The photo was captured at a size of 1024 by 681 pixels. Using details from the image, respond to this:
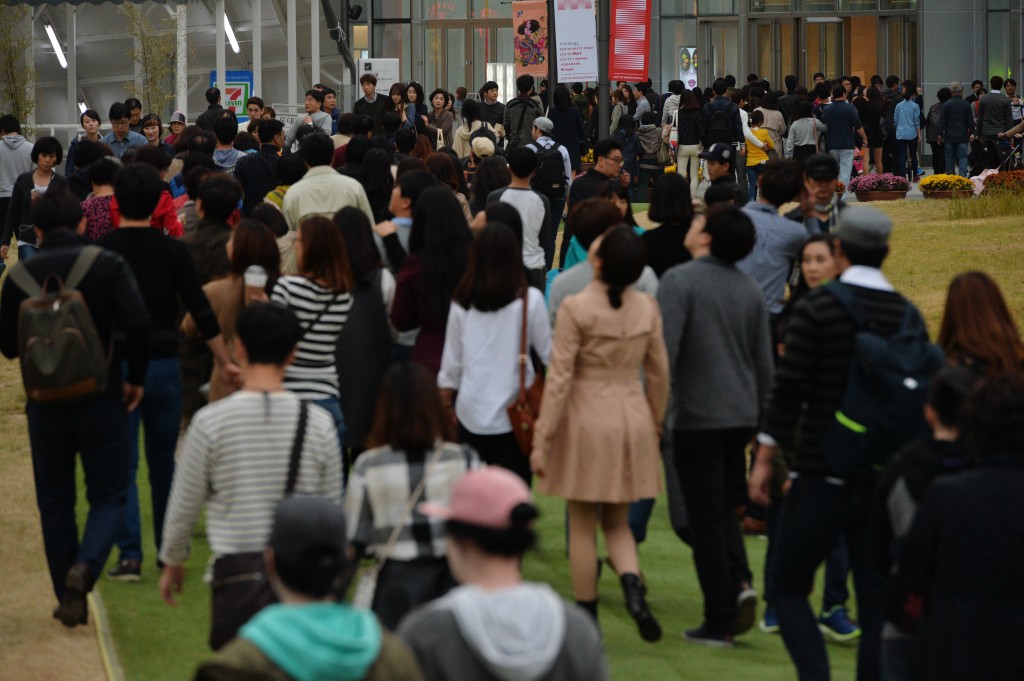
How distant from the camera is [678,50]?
4059 centimetres

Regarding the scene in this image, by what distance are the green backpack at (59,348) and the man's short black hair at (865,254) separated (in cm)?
295

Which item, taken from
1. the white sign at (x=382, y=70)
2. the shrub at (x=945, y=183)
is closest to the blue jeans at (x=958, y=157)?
the shrub at (x=945, y=183)

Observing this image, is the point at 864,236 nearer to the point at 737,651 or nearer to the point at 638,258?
the point at 638,258

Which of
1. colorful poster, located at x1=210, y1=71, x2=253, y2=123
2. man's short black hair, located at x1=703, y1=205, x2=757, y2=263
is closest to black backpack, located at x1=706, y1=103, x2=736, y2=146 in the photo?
colorful poster, located at x1=210, y1=71, x2=253, y2=123

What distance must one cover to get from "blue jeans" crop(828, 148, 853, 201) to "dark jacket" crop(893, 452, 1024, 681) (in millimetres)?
20668

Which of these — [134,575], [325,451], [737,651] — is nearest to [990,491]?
[325,451]

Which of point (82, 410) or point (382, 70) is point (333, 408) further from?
point (382, 70)

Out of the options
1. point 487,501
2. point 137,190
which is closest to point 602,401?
point 137,190

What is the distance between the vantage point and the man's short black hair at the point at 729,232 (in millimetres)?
6352

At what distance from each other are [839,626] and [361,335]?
2.51 metres

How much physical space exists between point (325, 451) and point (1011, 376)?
2034 mm

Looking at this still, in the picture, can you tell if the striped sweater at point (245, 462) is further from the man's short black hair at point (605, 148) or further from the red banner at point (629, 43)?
the red banner at point (629, 43)

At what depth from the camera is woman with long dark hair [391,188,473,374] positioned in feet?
24.6

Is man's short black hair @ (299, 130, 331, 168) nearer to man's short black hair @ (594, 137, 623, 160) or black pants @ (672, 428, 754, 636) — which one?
man's short black hair @ (594, 137, 623, 160)
